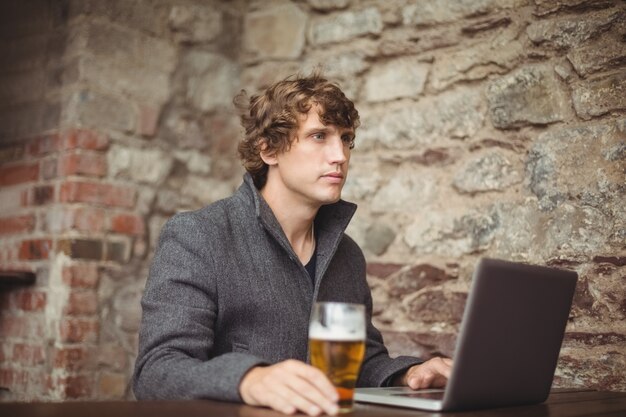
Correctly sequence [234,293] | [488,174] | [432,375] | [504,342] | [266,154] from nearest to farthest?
[504,342] < [432,375] < [234,293] < [266,154] < [488,174]

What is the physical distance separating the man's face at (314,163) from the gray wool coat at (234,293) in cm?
12

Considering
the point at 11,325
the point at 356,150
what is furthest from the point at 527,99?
the point at 11,325

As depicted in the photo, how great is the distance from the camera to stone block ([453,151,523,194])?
2465 millimetres

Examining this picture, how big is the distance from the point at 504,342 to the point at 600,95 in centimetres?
122

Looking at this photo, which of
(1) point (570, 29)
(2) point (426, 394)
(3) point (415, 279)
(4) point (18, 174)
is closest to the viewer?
(2) point (426, 394)

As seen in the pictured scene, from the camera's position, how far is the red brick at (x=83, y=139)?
2.75 meters

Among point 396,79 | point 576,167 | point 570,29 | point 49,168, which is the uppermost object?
point 570,29

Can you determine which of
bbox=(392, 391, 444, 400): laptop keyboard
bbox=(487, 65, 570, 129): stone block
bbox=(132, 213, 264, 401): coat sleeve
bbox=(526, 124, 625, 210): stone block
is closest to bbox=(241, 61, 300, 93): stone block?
bbox=(487, 65, 570, 129): stone block

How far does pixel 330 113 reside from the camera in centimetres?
207

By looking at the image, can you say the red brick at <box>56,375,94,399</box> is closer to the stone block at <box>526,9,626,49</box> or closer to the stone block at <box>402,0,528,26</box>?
the stone block at <box>402,0,528,26</box>

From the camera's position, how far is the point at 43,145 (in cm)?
287

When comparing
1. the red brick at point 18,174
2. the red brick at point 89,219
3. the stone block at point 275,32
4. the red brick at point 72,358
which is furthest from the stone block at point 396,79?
the red brick at point 72,358

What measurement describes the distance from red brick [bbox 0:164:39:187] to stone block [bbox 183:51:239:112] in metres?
0.70

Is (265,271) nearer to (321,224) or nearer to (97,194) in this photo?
(321,224)
